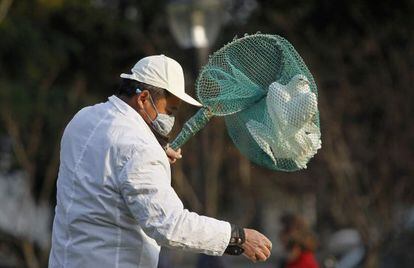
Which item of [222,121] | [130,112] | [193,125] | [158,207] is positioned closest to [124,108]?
[130,112]

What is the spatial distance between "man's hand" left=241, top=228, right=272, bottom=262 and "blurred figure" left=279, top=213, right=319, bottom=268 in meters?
4.74

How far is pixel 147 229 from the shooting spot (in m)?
4.71

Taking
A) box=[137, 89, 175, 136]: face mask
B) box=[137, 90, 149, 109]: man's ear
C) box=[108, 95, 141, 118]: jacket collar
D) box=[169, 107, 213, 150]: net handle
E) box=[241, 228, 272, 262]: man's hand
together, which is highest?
box=[137, 90, 149, 109]: man's ear

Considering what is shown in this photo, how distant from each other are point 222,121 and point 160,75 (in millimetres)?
11055

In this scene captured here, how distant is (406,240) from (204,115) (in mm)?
8804

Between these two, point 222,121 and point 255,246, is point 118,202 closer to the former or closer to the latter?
point 255,246

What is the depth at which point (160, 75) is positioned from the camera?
16.5ft

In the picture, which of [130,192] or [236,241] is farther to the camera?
[236,241]

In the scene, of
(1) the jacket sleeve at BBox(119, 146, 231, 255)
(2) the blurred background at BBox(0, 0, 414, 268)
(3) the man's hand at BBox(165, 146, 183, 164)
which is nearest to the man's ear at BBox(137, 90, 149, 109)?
(1) the jacket sleeve at BBox(119, 146, 231, 255)

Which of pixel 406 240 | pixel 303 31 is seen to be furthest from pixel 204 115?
pixel 303 31

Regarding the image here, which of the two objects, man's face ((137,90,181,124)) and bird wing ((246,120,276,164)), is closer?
man's face ((137,90,181,124))

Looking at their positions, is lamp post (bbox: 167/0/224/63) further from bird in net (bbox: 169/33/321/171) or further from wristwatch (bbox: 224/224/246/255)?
wristwatch (bbox: 224/224/246/255)

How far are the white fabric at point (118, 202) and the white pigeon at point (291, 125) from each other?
2.24 ft

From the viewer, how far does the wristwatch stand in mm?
4844
